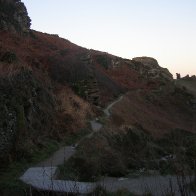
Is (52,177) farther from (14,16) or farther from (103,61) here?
(103,61)

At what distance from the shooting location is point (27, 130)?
58.4ft

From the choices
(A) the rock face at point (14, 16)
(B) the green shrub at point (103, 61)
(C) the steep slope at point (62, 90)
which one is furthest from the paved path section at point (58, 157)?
(B) the green shrub at point (103, 61)

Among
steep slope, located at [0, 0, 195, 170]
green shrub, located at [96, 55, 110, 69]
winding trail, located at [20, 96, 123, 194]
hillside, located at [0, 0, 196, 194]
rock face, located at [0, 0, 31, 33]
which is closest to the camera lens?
winding trail, located at [20, 96, 123, 194]

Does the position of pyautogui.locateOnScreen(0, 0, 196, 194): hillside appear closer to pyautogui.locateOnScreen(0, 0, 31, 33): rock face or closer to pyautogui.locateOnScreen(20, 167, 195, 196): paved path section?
pyautogui.locateOnScreen(0, 0, 31, 33): rock face

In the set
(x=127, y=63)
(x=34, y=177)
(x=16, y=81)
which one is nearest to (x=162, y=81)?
(x=127, y=63)

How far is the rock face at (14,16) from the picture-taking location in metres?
39.0

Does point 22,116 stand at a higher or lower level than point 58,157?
higher

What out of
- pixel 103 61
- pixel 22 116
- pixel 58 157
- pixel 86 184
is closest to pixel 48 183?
pixel 86 184

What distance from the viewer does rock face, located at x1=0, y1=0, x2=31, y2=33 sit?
128ft

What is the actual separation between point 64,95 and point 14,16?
1744 cm

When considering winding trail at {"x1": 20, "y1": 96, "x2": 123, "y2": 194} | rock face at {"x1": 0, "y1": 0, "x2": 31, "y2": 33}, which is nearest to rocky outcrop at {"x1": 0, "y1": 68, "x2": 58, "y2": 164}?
winding trail at {"x1": 20, "y1": 96, "x2": 123, "y2": 194}

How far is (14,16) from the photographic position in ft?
138

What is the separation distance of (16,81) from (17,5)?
26674mm

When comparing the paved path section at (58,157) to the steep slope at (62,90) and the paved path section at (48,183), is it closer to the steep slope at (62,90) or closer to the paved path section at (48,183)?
the paved path section at (48,183)
